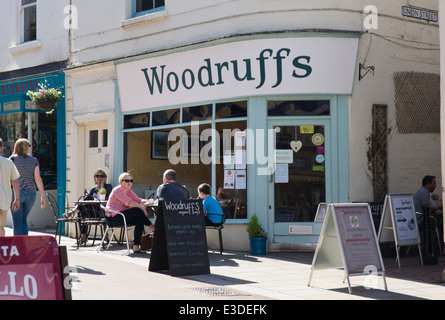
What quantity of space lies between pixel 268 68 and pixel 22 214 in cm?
494

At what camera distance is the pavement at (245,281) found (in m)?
7.67

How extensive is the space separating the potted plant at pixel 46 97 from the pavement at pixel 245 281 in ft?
16.7

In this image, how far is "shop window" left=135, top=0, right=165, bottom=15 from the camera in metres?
14.1

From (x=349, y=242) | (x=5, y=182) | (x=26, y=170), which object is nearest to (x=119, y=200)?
(x=26, y=170)

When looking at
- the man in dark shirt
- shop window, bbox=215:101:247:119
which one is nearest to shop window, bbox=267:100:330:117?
shop window, bbox=215:101:247:119

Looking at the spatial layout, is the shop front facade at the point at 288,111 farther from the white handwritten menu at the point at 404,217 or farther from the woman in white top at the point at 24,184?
the woman in white top at the point at 24,184

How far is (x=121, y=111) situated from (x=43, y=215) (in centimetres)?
407

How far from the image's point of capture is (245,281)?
891 cm

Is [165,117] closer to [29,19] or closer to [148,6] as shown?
[148,6]

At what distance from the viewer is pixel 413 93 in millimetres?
13047

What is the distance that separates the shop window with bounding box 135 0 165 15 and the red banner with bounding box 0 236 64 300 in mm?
9412

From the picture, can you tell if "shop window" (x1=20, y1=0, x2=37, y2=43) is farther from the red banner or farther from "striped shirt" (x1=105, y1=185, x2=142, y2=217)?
the red banner
